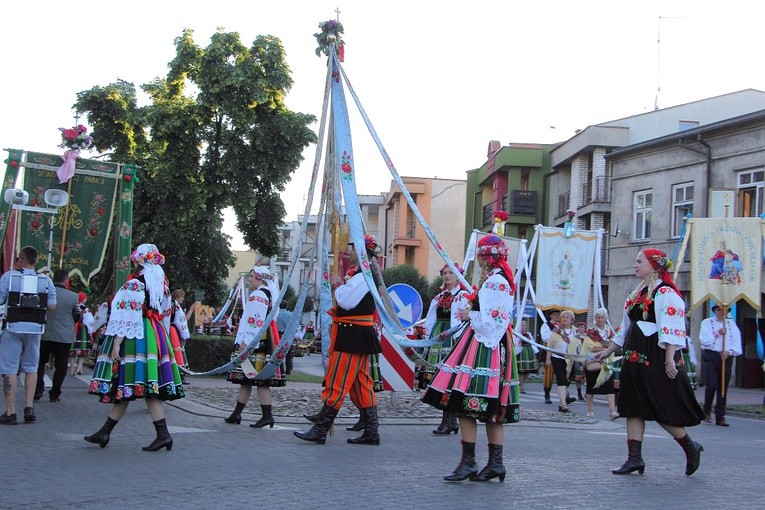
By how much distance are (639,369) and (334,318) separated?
Result: 10.2ft

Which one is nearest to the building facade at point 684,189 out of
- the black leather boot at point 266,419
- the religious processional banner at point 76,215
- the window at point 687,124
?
the window at point 687,124

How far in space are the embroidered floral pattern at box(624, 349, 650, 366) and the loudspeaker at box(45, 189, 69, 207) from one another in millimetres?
10293

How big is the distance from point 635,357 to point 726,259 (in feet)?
36.7

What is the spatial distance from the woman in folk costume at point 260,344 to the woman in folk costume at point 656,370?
4205 millimetres

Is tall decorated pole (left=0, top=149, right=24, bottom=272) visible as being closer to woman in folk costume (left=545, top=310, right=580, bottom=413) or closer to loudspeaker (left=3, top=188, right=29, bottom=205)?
loudspeaker (left=3, top=188, right=29, bottom=205)

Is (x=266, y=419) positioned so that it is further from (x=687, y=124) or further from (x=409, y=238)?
(x=409, y=238)

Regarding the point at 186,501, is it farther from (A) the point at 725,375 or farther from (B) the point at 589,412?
(A) the point at 725,375

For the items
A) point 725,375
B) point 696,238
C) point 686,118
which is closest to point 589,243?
point 696,238

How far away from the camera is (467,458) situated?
24.9ft

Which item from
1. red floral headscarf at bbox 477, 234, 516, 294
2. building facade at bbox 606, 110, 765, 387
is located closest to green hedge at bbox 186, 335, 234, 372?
building facade at bbox 606, 110, 765, 387

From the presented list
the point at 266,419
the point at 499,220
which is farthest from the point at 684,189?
the point at 266,419

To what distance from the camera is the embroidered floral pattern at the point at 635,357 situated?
27.7ft

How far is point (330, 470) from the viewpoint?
7992 millimetres

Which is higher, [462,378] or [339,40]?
[339,40]
